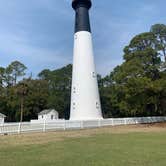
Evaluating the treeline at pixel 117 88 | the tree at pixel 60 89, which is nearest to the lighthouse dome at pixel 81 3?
the treeline at pixel 117 88

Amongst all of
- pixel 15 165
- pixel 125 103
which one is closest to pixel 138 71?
pixel 125 103


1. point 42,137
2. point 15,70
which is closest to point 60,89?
point 15,70

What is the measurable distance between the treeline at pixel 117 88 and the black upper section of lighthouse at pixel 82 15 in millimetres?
5327

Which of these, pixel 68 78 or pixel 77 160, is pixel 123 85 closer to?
pixel 77 160

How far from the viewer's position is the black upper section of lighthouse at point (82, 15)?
70.0ft

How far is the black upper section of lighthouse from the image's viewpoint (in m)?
21.3

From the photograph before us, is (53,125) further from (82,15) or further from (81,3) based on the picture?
(81,3)

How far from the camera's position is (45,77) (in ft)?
160

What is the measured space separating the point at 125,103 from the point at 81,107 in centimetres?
649

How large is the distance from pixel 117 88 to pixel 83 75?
175 inches

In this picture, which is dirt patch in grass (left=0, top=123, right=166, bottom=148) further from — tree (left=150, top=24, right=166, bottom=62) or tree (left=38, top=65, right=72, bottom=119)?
tree (left=38, top=65, right=72, bottom=119)

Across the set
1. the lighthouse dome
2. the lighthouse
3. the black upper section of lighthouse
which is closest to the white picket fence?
the lighthouse

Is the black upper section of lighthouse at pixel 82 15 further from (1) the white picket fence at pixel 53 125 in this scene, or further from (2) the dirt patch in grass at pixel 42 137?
(2) the dirt patch in grass at pixel 42 137

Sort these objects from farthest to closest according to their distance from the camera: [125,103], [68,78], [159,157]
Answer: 1. [68,78]
2. [125,103]
3. [159,157]
